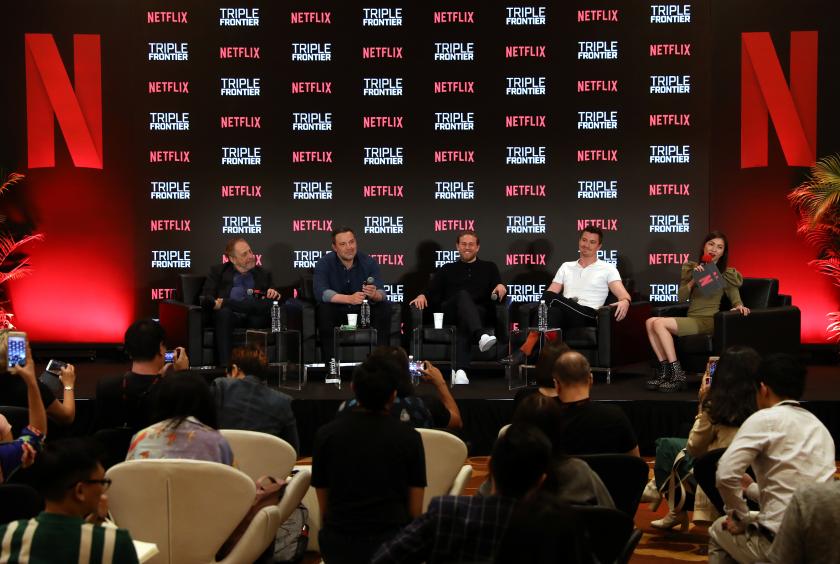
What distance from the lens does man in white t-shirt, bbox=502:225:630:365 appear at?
7555 mm

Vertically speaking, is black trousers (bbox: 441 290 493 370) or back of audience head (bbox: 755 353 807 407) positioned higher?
back of audience head (bbox: 755 353 807 407)

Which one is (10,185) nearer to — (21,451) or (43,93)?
(43,93)

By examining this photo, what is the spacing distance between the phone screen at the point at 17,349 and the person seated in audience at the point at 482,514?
7.98 ft

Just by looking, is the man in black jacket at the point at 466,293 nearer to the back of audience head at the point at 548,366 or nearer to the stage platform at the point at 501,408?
the stage platform at the point at 501,408

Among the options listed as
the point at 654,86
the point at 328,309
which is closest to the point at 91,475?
the point at 328,309

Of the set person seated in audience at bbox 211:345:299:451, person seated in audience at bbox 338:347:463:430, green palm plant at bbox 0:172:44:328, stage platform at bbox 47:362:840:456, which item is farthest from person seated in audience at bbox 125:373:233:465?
green palm plant at bbox 0:172:44:328

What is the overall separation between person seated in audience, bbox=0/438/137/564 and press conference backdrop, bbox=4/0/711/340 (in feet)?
21.1

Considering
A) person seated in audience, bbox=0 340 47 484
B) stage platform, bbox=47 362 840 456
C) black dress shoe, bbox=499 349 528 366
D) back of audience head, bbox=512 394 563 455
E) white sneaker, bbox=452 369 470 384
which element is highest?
back of audience head, bbox=512 394 563 455

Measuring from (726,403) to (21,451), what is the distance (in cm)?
272

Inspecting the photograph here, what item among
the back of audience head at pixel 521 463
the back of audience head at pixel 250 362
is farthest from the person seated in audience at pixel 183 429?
the back of audience head at pixel 521 463

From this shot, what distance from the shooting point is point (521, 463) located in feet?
7.50

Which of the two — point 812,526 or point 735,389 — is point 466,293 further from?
point 812,526

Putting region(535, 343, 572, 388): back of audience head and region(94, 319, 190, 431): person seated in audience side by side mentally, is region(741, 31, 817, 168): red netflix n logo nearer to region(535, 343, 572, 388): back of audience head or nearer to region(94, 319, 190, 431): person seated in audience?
region(535, 343, 572, 388): back of audience head

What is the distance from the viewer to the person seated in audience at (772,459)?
3203 mm
